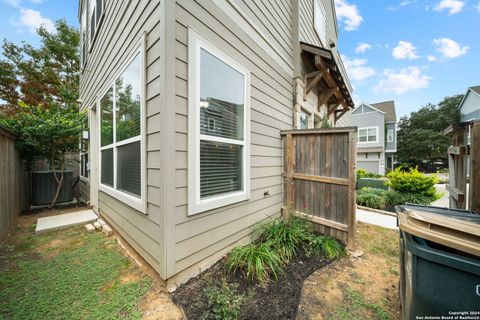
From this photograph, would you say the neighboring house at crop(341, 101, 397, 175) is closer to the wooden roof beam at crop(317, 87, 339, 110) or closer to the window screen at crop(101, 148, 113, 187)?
the wooden roof beam at crop(317, 87, 339, 110)

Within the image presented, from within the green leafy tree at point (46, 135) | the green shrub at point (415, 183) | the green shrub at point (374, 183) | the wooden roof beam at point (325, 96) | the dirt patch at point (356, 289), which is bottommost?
the dirt patch at point (356, 289)

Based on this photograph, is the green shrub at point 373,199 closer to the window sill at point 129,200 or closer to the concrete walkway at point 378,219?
the concrete walkway at point 378,219

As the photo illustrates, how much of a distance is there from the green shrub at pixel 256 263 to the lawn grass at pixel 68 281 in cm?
96

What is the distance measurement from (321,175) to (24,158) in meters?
6.72

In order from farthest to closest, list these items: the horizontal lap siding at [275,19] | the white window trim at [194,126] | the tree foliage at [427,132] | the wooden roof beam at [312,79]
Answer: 1. the tree foliage at [427,132]
2. the wooden roof beam at [312,79]
3. the horizontal lap siding at [275,19]
4. the white window trim at [194,126]

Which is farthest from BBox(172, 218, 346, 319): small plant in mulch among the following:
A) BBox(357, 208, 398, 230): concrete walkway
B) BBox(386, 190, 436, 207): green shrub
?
BBox(386, 190, 436, 207): green shrub

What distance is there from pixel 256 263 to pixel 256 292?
32cm

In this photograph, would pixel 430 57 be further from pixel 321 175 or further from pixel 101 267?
pixel 101 267

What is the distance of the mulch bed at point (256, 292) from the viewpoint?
1741 mm

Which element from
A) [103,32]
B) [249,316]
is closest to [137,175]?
[249,316]

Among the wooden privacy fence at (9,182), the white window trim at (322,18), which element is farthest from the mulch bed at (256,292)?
the white window trim at (322,18)

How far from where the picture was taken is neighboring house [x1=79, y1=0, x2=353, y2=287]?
1.98 meters

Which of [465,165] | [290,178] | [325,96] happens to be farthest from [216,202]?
[325,96]

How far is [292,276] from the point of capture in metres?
2.30
